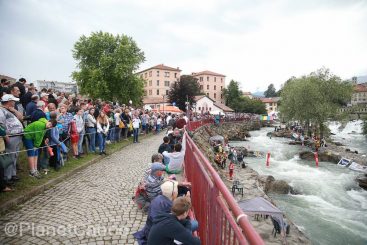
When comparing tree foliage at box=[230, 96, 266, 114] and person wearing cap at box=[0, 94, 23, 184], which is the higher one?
tree foliage at box=[230, 96, 266, 114]

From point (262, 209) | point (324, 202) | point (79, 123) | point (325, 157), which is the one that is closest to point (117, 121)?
point (79, 123)

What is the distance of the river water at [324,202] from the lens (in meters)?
12.8

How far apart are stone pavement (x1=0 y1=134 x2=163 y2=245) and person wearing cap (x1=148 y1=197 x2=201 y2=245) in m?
1.68

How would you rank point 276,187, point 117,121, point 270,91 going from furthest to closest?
point 270,91 < point 276,187 < point 117,121

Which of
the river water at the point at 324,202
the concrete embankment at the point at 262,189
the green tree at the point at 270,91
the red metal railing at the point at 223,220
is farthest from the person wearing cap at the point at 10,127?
the green tree at the point at 270,91

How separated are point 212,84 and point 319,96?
74.0 metres

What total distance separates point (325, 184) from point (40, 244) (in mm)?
21697

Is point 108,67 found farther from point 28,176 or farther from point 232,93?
point 232,93

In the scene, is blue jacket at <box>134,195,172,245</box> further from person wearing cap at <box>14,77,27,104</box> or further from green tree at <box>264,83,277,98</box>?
green tree at <box>264,83,277,98</box>

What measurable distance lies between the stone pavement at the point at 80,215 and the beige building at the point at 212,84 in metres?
104

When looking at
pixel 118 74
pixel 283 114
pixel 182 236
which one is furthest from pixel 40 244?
pixel 283 114

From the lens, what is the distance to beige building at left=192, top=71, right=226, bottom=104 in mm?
111250

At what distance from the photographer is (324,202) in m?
16.8

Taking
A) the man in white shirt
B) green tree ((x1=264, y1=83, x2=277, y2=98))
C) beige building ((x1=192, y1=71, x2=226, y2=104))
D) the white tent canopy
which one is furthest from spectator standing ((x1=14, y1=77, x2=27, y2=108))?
green tree ((x1=264, y1=83, x2=277, y2=98))
